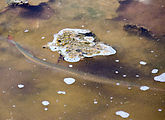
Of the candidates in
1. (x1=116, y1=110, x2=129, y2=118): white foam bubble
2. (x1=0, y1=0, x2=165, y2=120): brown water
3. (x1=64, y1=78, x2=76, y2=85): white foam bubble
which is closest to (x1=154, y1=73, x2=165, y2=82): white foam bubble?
(x1=0, y1=0, x2=165, y2=120): brown water

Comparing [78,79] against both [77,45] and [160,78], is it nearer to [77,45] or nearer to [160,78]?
[77,45]

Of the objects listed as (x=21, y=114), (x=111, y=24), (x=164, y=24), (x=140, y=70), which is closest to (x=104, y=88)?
(x=140, y=70)

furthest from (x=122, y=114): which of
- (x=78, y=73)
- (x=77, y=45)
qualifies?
(x=77, y=45)

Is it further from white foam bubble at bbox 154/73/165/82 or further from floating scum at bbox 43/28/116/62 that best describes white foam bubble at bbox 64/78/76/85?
white foam bubble at bbox 154/73/165/82

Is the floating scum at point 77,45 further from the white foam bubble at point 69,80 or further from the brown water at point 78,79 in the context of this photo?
the white foam bubble at point 69,80

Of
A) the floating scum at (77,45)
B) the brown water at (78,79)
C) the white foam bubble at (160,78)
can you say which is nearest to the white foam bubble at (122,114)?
the brown water at (78,79)
